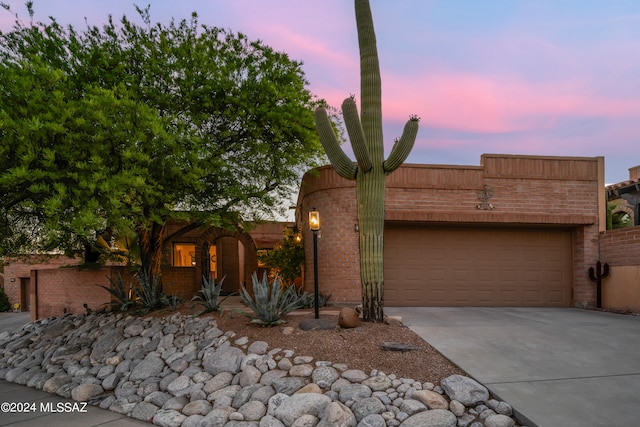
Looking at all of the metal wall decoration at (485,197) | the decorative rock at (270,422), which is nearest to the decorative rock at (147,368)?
the decorative rock at (270,422)

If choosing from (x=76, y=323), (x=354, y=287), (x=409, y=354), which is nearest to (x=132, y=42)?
(x=76, y=323)

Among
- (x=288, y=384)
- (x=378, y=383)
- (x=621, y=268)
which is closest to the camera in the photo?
(x=378, y=383)

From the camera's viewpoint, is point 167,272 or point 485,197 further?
point 167,272

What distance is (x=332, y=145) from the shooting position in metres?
7.04

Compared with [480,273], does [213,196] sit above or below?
above

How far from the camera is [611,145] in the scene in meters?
14.5

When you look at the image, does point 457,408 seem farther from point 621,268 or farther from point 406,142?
point 621,268

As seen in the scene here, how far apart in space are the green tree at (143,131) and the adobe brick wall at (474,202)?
73.0 inches

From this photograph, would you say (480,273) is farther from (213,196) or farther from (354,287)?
(213,196)

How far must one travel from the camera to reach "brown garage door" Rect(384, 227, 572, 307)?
1127 cm

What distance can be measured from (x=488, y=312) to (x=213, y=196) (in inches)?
295

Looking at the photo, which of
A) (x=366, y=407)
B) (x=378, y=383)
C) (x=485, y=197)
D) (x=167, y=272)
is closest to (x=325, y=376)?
(x=378, y=383)

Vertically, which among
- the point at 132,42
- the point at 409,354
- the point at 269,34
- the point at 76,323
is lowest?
the point at 76,323

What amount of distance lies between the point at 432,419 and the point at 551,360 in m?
2.46
